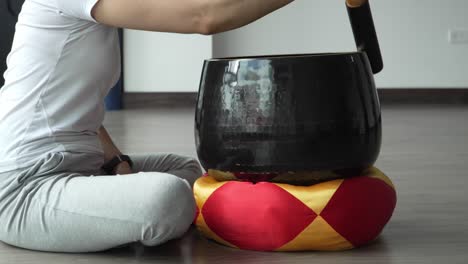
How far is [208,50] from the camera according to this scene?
Result: 5.47 m

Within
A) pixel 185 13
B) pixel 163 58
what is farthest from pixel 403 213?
pixel 163 58

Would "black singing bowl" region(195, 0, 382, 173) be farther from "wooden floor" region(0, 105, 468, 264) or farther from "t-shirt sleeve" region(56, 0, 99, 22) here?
"t-shirt sleeve" region(56, 0, 99, 22)

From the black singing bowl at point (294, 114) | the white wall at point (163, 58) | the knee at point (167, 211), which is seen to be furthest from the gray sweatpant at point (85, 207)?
the white wall at point (163, 58)

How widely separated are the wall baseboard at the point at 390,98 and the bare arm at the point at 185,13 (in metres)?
3.92

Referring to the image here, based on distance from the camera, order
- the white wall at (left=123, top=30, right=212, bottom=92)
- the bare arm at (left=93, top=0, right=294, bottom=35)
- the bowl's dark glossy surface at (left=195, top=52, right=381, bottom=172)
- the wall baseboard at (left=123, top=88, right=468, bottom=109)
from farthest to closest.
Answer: the wall baseboard at (left=123, top=88, right=468, bottom=109) → the white wall at (left=123, top=30, right=212, bottom=92) → the bowl's dark glossy surface at (left=195, top=52, right=381, bottom=172) → the bare arm at (left=93, top=0, right=294, bottom=35)

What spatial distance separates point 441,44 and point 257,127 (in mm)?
4181

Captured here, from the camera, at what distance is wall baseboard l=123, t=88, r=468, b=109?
5562 mm

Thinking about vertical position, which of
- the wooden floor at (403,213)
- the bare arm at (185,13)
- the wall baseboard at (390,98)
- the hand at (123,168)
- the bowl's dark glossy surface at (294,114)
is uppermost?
the bare arm at (185,13)

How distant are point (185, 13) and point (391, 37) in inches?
166

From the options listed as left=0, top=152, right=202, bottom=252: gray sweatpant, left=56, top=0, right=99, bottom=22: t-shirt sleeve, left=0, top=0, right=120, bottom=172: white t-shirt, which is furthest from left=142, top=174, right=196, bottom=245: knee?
left=56, top=0, right=99, bottom=22: t-shirt sleeve

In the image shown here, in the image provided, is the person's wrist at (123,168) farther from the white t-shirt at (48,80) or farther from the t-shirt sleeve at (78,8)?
the t-shirt sleeve at (78,8)

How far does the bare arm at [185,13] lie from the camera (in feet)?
5.09

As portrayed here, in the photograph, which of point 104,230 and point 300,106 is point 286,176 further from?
point 104,230

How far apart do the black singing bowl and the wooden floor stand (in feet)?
0.61
